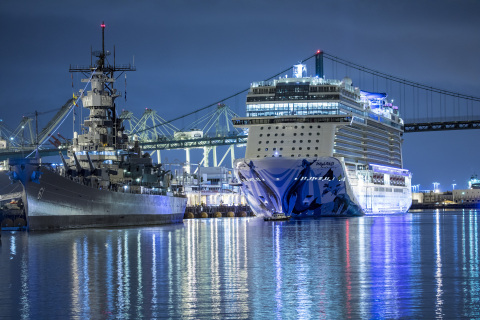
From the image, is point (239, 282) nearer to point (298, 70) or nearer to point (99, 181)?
point (99, 181)

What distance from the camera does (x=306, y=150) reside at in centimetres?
6097

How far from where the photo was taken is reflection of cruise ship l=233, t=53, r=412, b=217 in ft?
192

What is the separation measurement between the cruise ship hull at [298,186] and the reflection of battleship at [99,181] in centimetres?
680

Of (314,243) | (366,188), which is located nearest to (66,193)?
(314,243)

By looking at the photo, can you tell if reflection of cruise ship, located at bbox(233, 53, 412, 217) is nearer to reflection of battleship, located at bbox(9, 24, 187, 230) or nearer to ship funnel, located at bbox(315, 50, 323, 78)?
reflection of battleship, located at bbox(9, 24, 187, 230)

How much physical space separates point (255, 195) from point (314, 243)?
96.9ft

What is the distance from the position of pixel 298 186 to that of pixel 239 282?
134 ft

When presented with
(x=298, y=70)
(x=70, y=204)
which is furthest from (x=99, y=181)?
(x=298, y=70)

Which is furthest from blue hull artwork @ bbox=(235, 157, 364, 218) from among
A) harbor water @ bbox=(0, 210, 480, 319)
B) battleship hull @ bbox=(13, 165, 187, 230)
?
harbor water @ bbox=(0, 210, 480, 319)

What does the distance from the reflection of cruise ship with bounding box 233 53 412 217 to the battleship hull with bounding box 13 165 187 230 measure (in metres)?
11.6

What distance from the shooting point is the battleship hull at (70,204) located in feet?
135

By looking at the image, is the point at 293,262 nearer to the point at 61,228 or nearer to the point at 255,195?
the point at 61,228

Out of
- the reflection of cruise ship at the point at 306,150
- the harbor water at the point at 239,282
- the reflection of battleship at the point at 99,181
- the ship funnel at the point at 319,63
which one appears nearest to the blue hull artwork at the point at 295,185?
the reflection of cruise ship at the point at 306,150

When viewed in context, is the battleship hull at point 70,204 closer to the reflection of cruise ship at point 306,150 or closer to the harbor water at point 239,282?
the reflection of cruise ship at point 306,150
